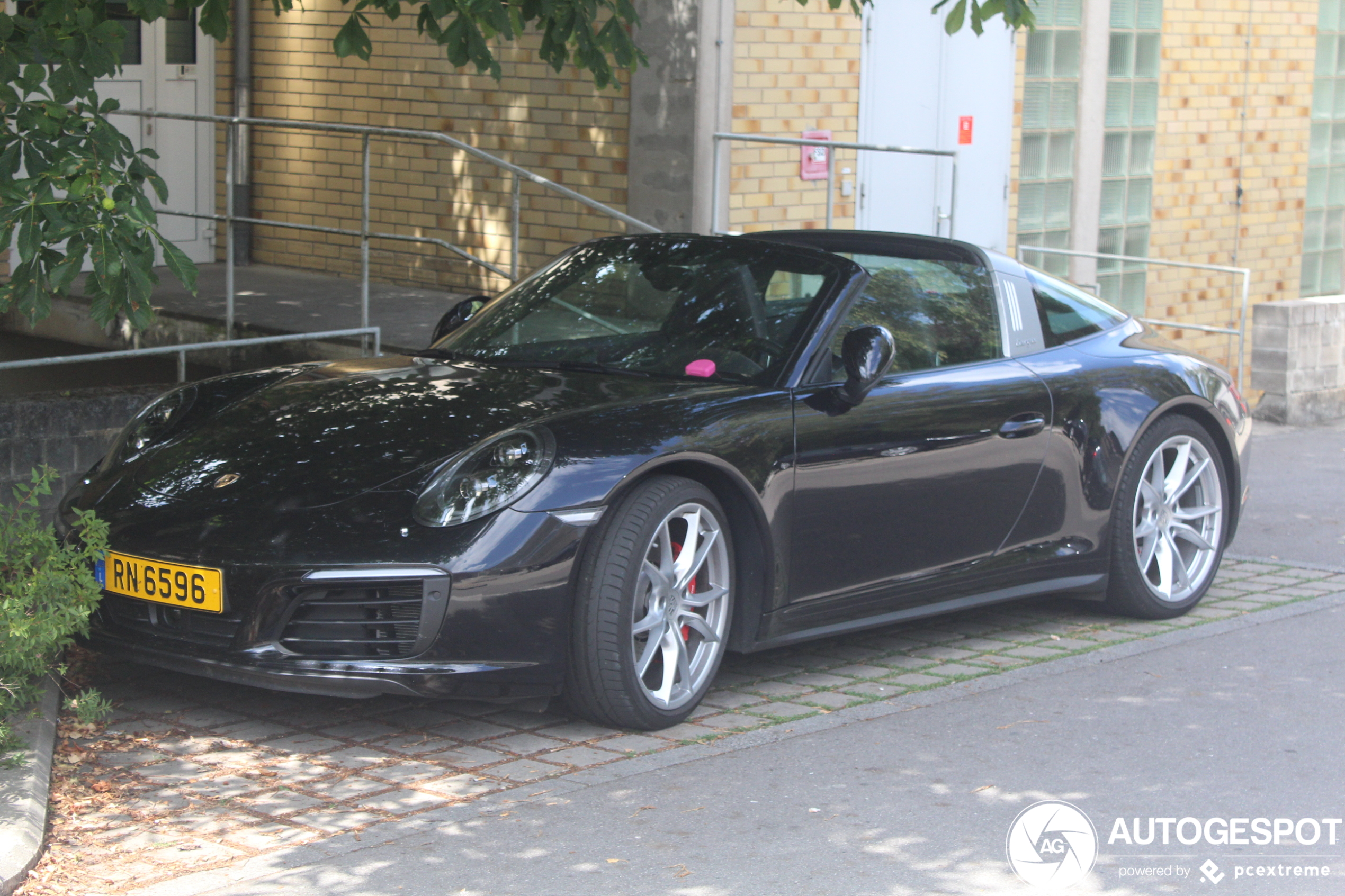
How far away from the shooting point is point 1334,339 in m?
12.7

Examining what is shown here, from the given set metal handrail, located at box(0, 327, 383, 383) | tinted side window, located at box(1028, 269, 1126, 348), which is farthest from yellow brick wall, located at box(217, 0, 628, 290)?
tinted side window, located at box(1028, 269, 1126, 348)

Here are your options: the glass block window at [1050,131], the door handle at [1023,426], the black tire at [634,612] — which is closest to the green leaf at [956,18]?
the door handle at [1023,426]

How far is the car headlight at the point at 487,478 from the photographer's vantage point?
466cm

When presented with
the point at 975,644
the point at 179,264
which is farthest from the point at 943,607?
the point at 179,264

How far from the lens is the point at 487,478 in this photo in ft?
15.5

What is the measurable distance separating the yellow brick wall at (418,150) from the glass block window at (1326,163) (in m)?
8.15

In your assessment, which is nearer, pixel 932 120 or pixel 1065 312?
pixel 1065 312

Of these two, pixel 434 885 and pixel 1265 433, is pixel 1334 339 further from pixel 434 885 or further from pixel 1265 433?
pixel 434 885

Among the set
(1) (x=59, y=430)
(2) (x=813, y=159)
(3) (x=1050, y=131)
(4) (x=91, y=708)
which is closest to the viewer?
(4) (x=91, y=708)

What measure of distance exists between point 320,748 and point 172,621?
1.81 ft

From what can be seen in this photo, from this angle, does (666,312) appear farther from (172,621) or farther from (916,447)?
(172,621)

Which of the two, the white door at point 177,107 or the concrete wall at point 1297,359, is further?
the white door at point 177,107

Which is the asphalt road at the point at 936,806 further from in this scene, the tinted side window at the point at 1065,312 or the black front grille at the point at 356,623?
the tinted side window at the point at 1065,312

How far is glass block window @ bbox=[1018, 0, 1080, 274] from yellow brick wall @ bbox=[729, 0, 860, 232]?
2293 millimetres
